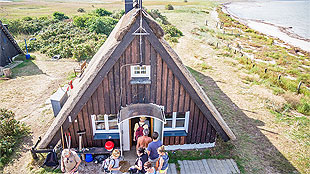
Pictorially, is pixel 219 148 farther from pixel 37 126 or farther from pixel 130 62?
pixel 37 126

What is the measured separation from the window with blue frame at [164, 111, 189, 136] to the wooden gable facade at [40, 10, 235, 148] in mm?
163

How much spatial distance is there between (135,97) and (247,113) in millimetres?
9048

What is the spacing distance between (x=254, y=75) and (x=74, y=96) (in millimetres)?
18214

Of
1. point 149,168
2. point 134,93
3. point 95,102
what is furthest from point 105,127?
point 149,168

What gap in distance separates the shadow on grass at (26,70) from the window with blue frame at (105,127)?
13770 mm

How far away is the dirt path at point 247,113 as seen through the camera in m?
9.43

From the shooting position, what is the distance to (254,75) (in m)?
19.8

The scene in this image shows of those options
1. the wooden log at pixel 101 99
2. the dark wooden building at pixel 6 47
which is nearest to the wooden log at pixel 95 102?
the wooden log at pixel 101 99

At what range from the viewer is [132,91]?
799 cm

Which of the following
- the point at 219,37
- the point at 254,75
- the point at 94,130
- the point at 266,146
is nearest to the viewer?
the point at 94,130

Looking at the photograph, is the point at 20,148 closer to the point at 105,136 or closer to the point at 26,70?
the point at 105,136

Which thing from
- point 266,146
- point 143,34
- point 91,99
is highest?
point 143,34

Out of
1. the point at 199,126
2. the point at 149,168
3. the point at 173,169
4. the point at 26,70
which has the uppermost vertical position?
the point at 26,70

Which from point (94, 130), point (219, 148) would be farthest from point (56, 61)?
point (219, 148)
